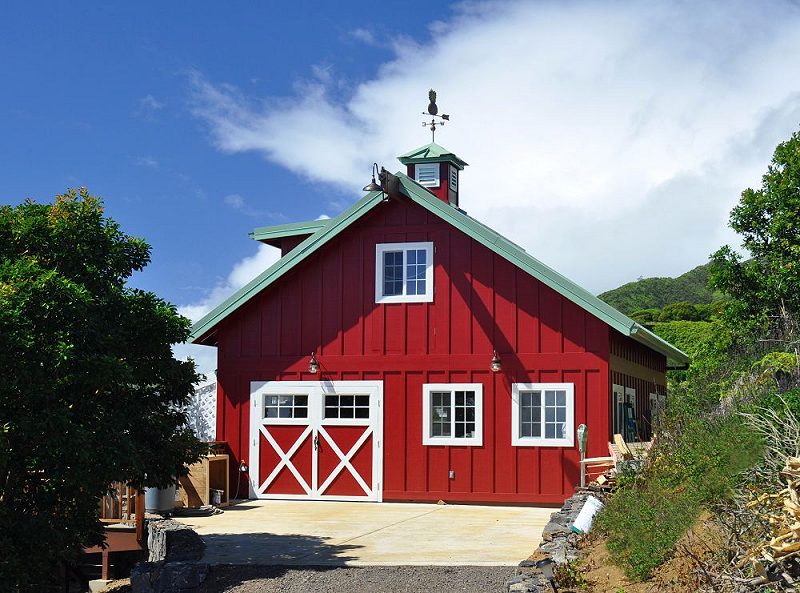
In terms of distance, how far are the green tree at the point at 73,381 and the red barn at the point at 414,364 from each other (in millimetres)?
6249

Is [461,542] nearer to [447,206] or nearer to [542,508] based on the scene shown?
[542,508]

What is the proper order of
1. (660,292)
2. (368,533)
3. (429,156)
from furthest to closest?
1. (660,292)
2. (429,156)
3. (368,533)

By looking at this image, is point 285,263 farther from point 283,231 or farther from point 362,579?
point 362,579

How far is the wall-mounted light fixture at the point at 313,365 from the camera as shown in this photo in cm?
1808

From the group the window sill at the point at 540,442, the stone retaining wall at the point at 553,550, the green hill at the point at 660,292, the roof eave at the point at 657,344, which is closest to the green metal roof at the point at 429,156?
the roof eave at the point at 657,344

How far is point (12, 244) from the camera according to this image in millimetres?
10891

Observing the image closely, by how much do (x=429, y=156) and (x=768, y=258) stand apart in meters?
7.49

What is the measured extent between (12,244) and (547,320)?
9121 mm

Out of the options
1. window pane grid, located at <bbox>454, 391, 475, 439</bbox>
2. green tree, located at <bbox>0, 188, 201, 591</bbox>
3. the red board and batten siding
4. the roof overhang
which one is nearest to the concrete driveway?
the red board and batten siding

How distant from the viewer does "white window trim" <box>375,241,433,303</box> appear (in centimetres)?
1781

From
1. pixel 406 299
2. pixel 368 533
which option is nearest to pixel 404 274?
pixel 406 299

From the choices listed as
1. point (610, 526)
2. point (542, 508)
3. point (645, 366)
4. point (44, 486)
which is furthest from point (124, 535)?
point (645, 366)

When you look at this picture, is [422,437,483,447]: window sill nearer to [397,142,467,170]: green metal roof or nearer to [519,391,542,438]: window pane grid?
[519,391,542,438]: window pane grid

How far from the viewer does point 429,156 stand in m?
22.0
